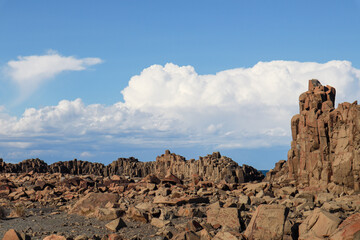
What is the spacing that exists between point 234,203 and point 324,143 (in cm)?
1480

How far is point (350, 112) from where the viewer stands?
2516cm

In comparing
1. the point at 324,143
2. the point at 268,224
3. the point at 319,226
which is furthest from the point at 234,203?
the point at 324,143

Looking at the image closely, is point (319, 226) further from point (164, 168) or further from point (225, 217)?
point (164, 168)

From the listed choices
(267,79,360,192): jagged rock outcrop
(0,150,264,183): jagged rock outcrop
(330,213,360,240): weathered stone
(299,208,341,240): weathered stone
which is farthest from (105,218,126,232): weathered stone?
(0,150,264,183): jagged rock outcrop

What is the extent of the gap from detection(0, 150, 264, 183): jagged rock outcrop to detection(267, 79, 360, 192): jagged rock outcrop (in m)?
13.2

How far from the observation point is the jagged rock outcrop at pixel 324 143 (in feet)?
80.4

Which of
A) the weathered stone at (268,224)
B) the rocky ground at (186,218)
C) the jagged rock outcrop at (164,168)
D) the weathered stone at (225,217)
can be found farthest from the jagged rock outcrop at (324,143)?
the weathered stone at (268,224)

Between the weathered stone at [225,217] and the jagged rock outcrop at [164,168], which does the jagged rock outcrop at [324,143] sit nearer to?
the jagged rock outcrop at [164,168]

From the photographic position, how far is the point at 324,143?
1133 inches

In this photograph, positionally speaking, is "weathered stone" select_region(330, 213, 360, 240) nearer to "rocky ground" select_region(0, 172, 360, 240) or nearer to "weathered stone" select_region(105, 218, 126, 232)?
"rocky ground" select_region(0, 172, 360, 240)

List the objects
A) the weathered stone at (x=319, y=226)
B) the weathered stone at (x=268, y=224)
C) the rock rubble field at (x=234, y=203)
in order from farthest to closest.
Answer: the rock rubble field at (x=234, y=203) < the weathered stone at (x=268, y=224) < the weathered stone at (x=319, y=226)

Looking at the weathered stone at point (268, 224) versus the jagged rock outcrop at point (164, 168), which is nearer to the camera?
the weathered stone at point (268, 224)

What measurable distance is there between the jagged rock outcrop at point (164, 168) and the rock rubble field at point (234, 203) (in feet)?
48.0

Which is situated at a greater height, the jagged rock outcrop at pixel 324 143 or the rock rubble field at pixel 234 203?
the jagged rock outcrop at pixel 324 143
